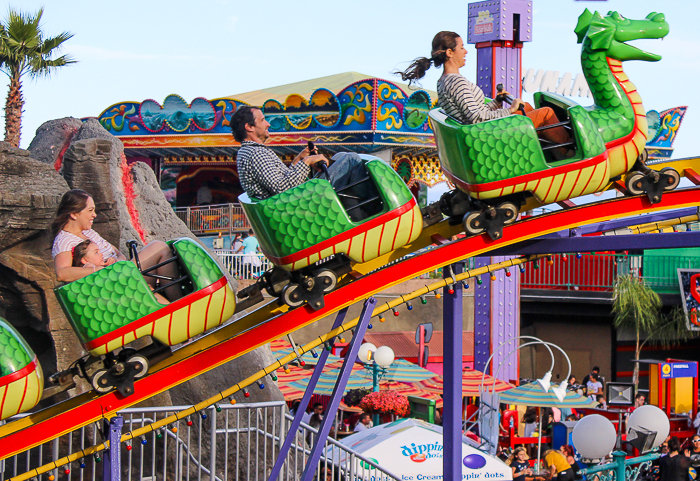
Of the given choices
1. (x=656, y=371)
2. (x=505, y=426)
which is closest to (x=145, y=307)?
(x=505, y=426)

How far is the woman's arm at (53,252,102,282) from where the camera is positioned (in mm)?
2959

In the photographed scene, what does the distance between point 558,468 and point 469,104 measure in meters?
4.29

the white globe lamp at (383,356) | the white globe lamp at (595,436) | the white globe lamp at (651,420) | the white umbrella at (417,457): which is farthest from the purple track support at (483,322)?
the white globe lamp at (595,436)

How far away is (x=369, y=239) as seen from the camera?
3.02m

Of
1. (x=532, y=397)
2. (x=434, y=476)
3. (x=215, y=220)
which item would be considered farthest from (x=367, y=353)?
(x=215, y=220)

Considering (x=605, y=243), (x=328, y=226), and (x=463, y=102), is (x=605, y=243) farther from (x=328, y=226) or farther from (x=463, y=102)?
(x=328, y=226)

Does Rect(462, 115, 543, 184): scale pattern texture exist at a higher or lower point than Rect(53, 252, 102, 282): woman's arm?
higher

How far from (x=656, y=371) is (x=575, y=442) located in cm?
661

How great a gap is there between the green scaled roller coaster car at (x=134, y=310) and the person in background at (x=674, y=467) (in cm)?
502

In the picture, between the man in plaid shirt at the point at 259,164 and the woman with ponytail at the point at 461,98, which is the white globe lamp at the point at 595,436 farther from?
the man in plaid shirt at the point at 259,164

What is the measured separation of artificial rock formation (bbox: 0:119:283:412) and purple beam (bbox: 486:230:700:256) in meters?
3.42

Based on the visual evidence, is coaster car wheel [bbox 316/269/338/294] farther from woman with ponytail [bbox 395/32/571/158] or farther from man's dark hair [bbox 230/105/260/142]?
woman with ponytail [bbox 395/32/571/158]

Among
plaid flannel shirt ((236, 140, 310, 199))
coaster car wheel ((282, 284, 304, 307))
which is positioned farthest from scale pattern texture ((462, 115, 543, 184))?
coaster car wheel ((282, 284, 304, 307))

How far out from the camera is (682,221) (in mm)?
3592
